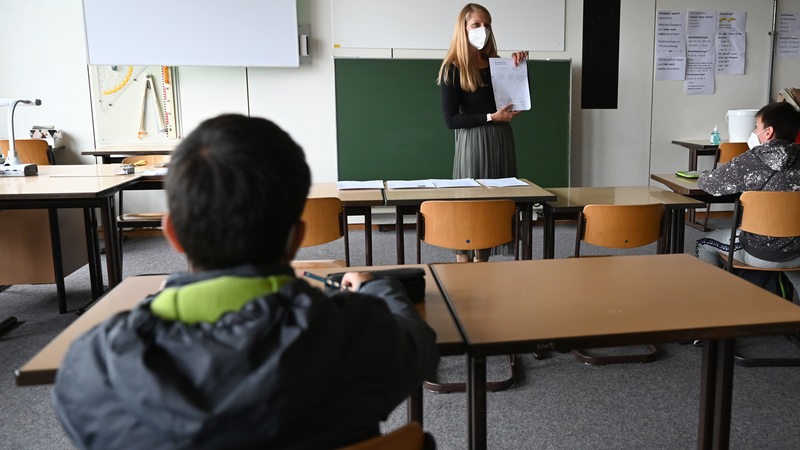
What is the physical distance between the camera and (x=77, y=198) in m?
2.91

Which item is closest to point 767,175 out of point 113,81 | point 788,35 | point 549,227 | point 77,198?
point 549,227

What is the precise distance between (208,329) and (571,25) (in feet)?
18.7

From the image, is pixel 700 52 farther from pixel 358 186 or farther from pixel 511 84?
pixel 358 186

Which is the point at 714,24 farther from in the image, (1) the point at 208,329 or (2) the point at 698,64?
(1) the point at 208,329

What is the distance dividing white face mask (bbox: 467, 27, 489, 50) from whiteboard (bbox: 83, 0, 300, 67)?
2.55 metres

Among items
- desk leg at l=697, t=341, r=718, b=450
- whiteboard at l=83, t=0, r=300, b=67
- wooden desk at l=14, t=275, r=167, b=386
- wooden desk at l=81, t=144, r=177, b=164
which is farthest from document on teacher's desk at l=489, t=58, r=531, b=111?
wooden desk at l=81, t=144, r=177, b=164

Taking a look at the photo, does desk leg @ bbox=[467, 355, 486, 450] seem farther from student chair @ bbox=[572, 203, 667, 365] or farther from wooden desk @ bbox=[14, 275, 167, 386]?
student chair @ bbox=[572, 203, 667, 365]

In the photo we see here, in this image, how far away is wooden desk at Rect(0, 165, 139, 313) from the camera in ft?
9.52

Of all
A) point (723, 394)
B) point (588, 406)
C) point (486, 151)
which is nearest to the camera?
point (723, 394)

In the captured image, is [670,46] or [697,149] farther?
[670,46]

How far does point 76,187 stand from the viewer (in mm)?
3080

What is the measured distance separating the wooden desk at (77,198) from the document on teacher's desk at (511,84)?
1965 mm

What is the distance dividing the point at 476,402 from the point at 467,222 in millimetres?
1443

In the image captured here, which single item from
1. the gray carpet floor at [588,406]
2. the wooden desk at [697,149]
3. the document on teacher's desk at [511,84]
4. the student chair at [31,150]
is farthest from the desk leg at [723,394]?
the student chair at [31,150]
